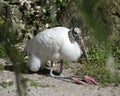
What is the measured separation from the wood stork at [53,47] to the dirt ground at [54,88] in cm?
22

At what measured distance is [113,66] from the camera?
57 centimetres

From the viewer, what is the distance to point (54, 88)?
503 centimetres

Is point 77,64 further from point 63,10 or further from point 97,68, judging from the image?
point 63,10

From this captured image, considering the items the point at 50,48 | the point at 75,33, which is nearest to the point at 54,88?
the point at 50,48

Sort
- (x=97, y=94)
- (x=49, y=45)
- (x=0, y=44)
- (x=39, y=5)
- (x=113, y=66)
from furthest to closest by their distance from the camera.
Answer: (x=39, y=5) → (x=49, y=45) → (x=97, y=94) → (x=0, y=44) → (x=113, y=66)

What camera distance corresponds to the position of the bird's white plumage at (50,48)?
5.20 m

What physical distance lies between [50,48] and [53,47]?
0.14 ft

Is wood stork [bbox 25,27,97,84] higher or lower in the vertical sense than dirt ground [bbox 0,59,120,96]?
higher

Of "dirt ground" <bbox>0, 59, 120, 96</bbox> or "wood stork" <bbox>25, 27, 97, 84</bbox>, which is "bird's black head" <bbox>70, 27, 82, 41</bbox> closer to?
"wood stork" <bbox>25, 27, 97, 84</bbox>

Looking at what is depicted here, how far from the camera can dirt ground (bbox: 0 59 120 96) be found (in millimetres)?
4816

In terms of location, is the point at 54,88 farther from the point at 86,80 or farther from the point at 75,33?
the point at 75,33

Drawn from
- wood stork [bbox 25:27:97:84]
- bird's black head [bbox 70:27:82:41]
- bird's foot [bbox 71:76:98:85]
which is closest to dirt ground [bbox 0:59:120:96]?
bird's foot [bbox 71:76:98:85]

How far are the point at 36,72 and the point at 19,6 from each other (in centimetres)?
138

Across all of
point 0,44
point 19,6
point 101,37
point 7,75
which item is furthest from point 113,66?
point 19,6
